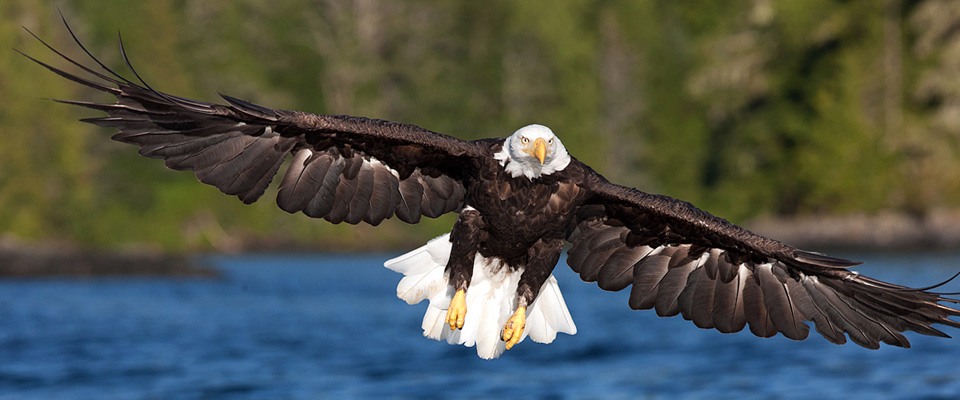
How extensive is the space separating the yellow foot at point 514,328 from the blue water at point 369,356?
721 centimetres

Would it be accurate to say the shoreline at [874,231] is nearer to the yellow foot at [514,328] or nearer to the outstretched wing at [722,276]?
the outstretched wing at [722,276]

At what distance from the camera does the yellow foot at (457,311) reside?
23.4 feet

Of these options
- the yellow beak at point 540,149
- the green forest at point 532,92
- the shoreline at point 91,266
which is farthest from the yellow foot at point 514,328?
the green forest at point 532,92

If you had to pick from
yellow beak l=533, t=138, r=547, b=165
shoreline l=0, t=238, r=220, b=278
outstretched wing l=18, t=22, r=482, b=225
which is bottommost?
yellow beak l=533, t=138, r=547, b=165

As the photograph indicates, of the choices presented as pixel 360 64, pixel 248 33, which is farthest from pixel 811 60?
pixel 248 33

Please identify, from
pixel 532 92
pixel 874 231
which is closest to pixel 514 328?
pixel 874 231

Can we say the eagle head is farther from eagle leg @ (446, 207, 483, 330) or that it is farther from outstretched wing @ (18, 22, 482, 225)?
eagle leg @ (446, 207, 483, 330)

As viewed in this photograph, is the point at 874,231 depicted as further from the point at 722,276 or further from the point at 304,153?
the point at 304,153

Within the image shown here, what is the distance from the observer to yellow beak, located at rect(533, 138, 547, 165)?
6.69 meters

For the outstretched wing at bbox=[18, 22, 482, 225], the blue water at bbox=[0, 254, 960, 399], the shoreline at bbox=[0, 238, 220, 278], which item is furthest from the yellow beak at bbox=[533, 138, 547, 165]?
the shoreline at bbox=[0, 238, 220, 278]

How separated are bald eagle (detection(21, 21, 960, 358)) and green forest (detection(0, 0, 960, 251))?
31.0m

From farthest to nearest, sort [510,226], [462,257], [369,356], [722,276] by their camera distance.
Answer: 1. [369,356]
2. [722,276]
3. [462,257]
4. [510,226]

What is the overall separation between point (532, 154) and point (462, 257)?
0.87 m

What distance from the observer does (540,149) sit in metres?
6.71
